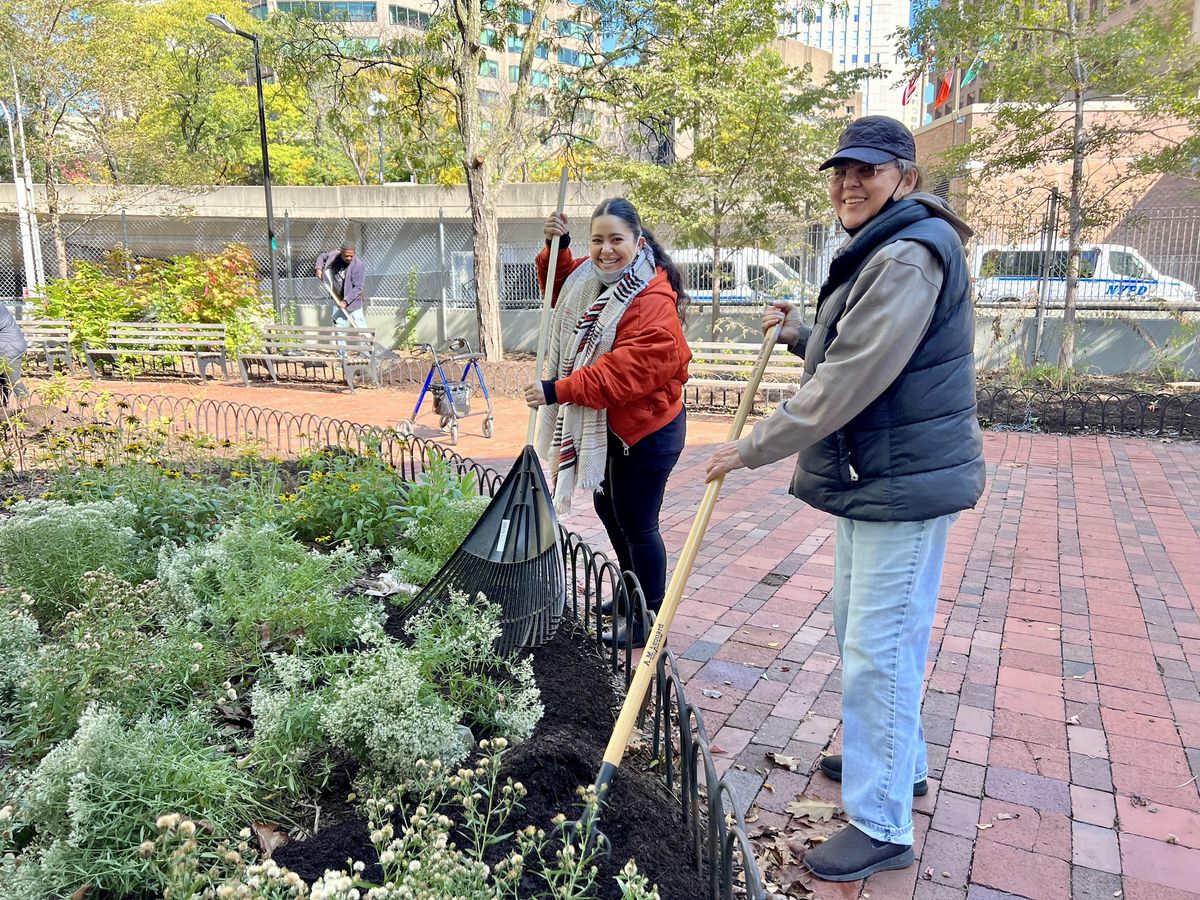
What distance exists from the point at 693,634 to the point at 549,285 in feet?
5.44

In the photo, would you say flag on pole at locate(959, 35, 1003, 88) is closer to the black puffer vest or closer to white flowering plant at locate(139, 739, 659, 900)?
the black puffer vest

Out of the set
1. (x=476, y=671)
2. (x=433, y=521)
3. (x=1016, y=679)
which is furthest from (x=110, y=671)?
(x=1016, y=679)

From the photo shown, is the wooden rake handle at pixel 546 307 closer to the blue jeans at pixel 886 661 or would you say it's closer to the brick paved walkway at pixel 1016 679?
the brick paved walkway at pixel 1016 679

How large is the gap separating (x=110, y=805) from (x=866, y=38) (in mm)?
85918

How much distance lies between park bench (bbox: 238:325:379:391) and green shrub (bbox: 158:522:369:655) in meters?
7.83

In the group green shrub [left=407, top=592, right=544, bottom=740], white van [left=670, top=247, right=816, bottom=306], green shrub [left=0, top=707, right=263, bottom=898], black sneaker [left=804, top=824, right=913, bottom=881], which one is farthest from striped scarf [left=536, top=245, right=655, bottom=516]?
white van [left=670, top=247, right=816, bottom=306]

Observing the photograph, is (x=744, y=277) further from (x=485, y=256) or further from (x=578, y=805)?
(x=578, y=805)

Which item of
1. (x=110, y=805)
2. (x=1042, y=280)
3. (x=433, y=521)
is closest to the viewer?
(x=110, y=805)

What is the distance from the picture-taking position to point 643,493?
11.0 feet

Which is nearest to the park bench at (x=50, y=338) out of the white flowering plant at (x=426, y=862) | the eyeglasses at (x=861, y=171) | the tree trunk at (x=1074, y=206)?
the white flowering plant at (x=426, y=862)

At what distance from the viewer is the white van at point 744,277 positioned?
12.3 metres

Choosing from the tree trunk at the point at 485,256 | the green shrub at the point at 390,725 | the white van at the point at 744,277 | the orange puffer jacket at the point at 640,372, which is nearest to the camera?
the green shrub at the point at 390,725

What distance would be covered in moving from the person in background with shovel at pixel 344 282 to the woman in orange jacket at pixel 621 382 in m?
9.86

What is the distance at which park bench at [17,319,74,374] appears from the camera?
11820mm
